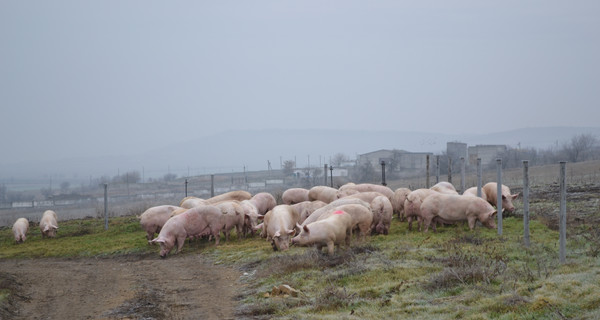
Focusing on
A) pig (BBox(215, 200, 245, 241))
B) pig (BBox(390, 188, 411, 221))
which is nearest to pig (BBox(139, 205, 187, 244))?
pig (BBox(215, 200, 245, 241))

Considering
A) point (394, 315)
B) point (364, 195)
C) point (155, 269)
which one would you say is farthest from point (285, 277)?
point (364, 195)

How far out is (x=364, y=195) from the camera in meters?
20.2

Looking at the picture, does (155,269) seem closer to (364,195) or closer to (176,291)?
(176,291)

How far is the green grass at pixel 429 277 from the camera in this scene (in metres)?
8.77

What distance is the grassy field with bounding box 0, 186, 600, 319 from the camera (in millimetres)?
8789

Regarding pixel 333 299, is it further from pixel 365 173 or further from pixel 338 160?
pixel 338 160

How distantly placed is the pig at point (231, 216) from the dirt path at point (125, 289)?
82.5 inches

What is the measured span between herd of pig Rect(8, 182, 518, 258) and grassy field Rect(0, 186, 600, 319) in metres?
0.47

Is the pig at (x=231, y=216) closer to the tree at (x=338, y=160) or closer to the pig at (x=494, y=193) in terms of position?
the pig at (x=494, y=193)

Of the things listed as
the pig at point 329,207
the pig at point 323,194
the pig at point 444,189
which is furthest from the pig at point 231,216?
the pig at point 444,189

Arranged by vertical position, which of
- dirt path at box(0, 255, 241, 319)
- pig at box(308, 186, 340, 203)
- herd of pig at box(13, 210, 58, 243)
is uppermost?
pig at box(308, 186, 340, 203)

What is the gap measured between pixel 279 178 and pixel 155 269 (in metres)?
44.0

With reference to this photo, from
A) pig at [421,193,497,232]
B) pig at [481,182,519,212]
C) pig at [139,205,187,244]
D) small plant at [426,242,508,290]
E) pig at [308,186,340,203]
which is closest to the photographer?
small plant at [426,242,508,290]

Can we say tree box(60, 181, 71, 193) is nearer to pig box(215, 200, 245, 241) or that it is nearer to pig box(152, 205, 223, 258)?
pig box(215, 200, 245, 241)
